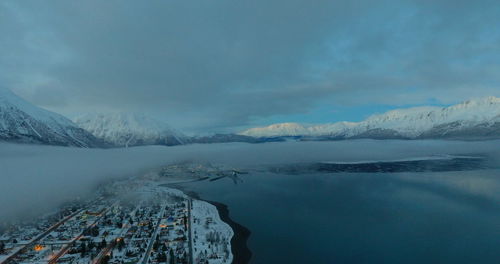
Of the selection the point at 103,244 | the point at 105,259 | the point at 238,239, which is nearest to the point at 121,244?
the point at 103,244

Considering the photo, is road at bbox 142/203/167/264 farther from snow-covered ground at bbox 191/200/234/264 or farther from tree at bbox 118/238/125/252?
snow-covered ground at bbox 191/200/234/264

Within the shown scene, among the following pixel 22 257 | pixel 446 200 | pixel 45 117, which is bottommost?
pixel 22 257

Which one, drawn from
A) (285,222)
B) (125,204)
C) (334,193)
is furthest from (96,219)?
(334,193)

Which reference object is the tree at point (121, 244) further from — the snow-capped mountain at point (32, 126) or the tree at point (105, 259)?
the snow-capped mountain at point (32, 126)

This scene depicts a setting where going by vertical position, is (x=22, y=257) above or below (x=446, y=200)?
below

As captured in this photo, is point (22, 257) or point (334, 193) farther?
point (334, 193)

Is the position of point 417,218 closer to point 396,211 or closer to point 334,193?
point 396,211

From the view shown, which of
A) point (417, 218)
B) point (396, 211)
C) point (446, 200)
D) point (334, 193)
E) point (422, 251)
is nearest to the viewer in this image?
point (422, 251)
